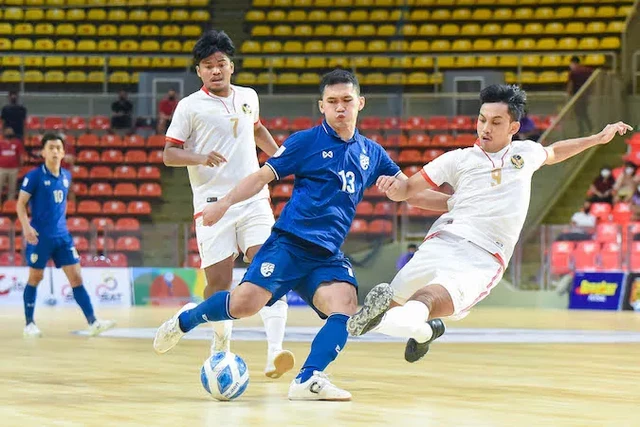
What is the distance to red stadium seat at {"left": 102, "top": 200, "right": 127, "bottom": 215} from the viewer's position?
70.0ft

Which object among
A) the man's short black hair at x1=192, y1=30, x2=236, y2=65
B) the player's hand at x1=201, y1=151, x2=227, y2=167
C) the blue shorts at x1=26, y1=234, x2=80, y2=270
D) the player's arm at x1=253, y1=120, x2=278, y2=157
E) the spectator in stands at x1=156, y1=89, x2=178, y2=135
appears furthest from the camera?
the spectator in stands at x1=156, y1=89, x2=178, y2=135

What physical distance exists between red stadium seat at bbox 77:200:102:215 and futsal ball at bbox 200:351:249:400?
15.3 metres

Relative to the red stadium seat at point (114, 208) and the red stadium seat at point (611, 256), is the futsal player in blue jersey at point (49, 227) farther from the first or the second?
the red stadium seat at point (114, 208)

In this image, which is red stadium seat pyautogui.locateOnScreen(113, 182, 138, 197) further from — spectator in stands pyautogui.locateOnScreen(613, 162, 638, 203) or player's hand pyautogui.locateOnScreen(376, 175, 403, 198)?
player's hand pyautogui.locateOnScreen(376, 175, 403, 198)

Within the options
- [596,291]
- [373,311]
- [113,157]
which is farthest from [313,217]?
[113,157]

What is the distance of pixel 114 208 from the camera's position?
70.4 ft


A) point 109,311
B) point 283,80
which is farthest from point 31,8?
point 109,311

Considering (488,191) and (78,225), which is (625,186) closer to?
(78,225)

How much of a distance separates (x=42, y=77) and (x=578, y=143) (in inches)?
791

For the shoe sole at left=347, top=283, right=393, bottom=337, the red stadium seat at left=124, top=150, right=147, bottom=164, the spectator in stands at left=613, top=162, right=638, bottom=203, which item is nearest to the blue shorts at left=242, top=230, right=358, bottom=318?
the shoe sole at left=347, top=283, right=393, bottom=337

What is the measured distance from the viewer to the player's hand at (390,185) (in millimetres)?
6363

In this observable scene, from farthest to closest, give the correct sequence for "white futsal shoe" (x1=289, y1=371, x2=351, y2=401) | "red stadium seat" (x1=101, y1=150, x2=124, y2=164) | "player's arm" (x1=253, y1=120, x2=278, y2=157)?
1. "red stadium seat" (x1=101, y1=150, x2=124, y2=164)
2. "player's arm" (x1=253, y1=120, x2=278, y2=157)
3. "white futsal shoe" (x1=289, y1=371, x2=351, y2=401)

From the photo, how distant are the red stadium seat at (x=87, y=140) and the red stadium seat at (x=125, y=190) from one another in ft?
3.33

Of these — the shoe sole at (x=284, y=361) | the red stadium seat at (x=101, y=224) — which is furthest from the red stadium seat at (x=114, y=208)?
the shoe sole at (x=284, y=361)
